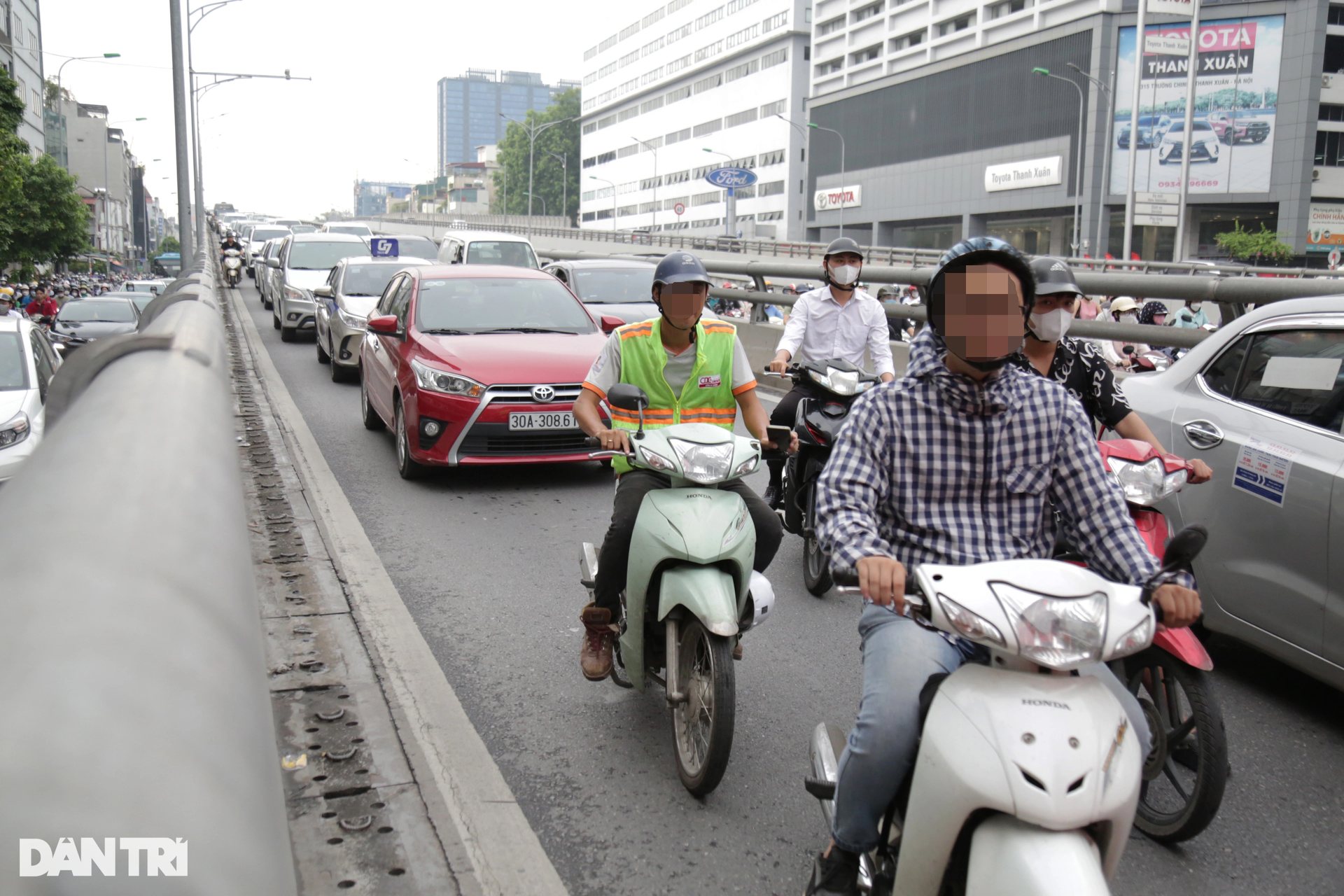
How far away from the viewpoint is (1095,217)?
5969 centimetres

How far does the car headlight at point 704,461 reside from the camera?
12.9 ft

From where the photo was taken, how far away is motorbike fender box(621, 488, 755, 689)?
3.88 m

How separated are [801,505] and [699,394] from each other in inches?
87.3

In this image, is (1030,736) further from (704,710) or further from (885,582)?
(704,710)

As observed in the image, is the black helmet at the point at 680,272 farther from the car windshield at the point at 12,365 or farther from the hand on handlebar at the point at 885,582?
the car windshield at the point at 12,365

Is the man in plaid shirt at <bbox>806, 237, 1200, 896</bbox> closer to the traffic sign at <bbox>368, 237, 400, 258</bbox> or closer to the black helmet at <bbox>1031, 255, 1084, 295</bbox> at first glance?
the black helmet at <bbox>1031, 255, 1084, 295</bbox>

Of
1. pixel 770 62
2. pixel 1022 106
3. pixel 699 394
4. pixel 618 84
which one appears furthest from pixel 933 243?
pixel 699 394

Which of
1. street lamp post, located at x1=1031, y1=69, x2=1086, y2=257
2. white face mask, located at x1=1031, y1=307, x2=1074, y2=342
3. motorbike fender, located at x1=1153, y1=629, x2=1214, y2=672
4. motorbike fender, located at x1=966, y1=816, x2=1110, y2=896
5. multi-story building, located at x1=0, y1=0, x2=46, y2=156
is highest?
multi-story building, located at x1=0, y1=0, x2=46, y2=156

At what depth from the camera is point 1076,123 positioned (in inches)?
2403

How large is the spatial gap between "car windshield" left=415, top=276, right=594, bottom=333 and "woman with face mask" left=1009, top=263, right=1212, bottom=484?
20.2 ft

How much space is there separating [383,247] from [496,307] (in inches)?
592

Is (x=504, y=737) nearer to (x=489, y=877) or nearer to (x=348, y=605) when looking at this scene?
(x=489, y=877)

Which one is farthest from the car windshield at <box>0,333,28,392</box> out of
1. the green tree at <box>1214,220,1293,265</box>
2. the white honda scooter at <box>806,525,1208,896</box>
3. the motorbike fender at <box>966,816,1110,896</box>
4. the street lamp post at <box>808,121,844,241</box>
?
the street lamp post at <box>808,121,844,241</box>

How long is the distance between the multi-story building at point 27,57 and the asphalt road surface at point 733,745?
244ft
